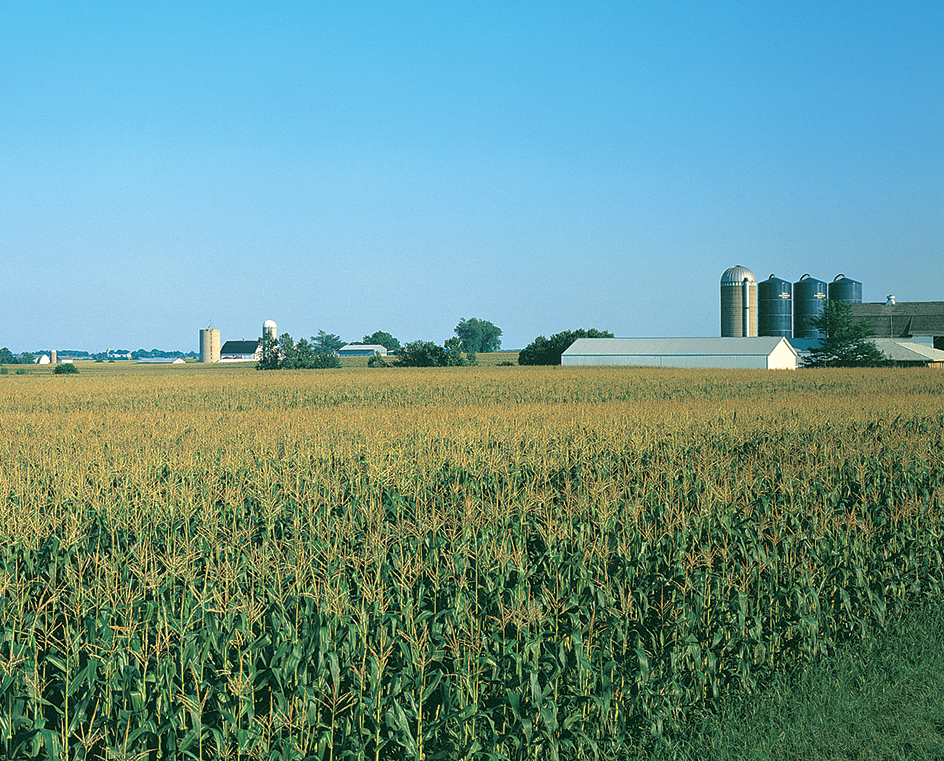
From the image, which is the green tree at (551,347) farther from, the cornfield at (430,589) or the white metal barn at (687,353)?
the cornfield at (430,589)

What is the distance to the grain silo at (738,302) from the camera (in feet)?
340

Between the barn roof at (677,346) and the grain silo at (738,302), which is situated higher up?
the grain silo at (738,302)

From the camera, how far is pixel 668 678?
7.14m

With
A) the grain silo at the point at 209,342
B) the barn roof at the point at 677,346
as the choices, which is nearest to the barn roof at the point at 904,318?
the barn roof at the point at 677,346

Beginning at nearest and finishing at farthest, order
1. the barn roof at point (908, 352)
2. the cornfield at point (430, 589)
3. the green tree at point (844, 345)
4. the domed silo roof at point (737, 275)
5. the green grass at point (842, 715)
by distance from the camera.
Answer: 1. the cornfield at point (430, 589)
2. the green grass at point (842, 715)
3. the green tree at point (844, 345)
4. the barn roof at point (908, 352)
5. the domed silo roof at point (737, 275)

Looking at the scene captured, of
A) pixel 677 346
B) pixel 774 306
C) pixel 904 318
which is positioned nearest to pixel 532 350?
pixel 677 346

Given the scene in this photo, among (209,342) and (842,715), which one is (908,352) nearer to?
(842,715)

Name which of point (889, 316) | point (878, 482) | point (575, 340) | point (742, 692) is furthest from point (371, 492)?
point (889, 316)

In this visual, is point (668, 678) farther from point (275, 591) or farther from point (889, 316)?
point (889, 316)

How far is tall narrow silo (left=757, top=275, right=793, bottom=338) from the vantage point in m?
107

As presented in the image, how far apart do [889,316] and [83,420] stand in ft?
376

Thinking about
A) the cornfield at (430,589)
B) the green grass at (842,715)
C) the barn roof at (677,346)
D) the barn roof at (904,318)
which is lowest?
the green grass at (842,715)

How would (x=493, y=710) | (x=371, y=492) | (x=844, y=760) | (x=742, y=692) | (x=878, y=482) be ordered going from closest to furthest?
1. (x=493, y=710)
2. (x=844, y=760)
3. (x=742, y=692)
4. (x=371, y=492)
5. (x=878, y=482)

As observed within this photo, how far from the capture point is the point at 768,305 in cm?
10712
